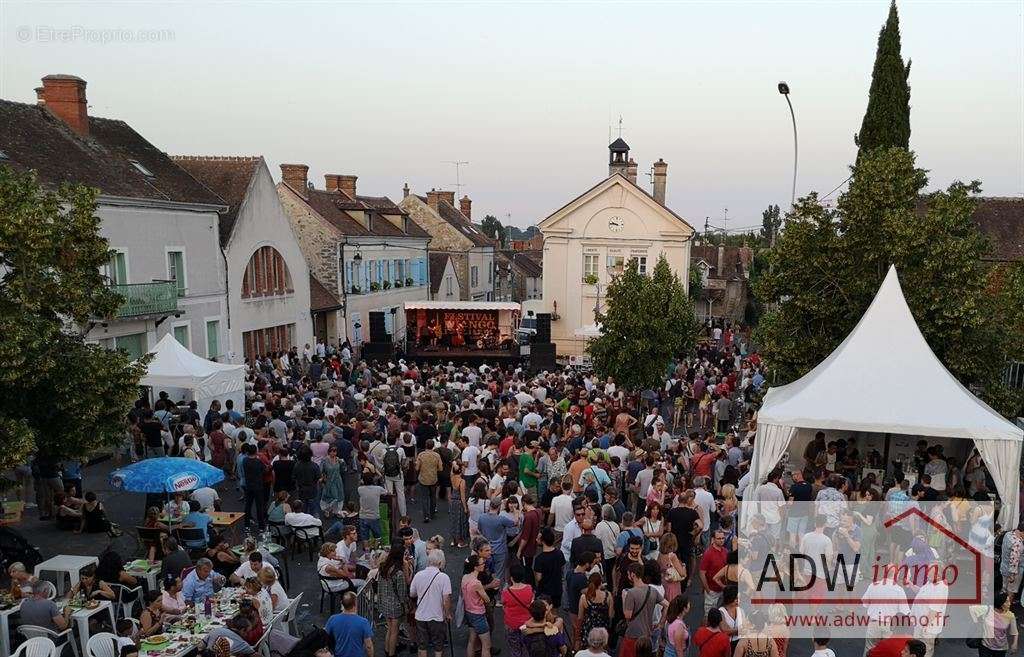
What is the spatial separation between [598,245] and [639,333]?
49.9 ft

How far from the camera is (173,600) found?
7.40 metres

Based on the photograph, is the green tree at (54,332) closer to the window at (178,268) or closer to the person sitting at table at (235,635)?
the person sitting at table at (235,635)

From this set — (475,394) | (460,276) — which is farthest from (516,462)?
(460,276)

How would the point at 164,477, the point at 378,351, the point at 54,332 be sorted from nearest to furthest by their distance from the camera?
1. the point at 164,477
2. the point at 54,332
3. the point at 378,351

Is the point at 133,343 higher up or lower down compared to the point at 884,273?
lower down

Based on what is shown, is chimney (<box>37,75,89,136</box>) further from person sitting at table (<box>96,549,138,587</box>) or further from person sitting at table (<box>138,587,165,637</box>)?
person sitting at table (<box>138,587,165,637</box>)

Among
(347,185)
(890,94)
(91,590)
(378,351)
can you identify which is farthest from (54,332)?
(347,185)

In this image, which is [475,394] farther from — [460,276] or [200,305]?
[460,276]

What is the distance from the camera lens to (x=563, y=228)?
33.4 m

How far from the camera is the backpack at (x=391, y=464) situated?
10.9m

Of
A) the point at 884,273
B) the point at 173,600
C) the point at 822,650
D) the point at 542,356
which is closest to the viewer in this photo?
the point at 822,650

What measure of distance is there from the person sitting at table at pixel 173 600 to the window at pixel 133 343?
13266 millimetres

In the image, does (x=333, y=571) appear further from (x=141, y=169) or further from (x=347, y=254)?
(x=347, y=254)

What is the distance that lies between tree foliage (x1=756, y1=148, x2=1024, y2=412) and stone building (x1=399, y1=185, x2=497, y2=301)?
1232 inches
